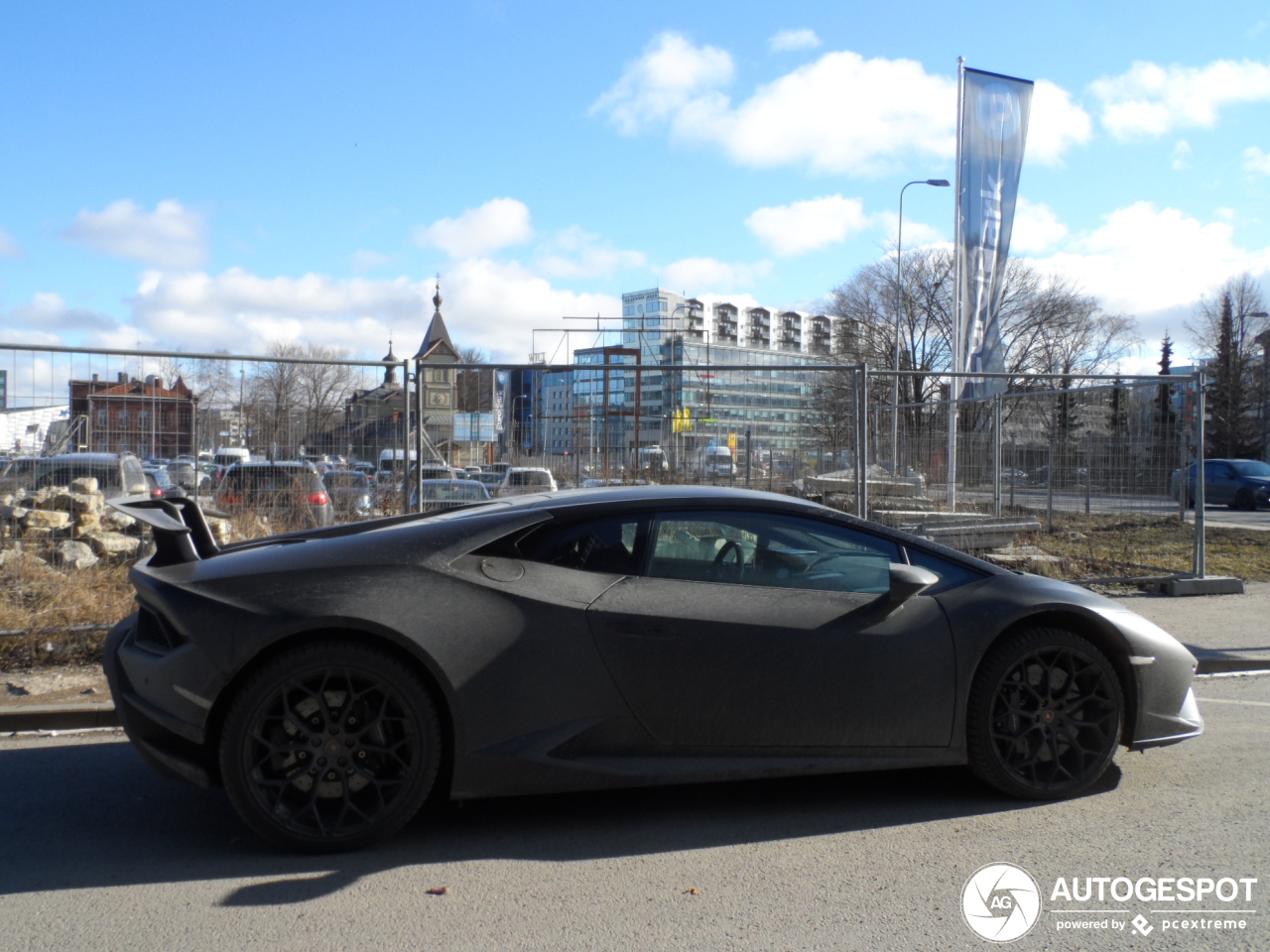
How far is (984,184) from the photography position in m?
17.8

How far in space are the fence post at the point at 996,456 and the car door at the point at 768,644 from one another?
8.69 meters

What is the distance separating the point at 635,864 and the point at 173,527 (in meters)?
2.26

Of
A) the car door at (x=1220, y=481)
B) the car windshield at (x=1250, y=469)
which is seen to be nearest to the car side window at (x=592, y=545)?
the car door at (x=1220, y=481)

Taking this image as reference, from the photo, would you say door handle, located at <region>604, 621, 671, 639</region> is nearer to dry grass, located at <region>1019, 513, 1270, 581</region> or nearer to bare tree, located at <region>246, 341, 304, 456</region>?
bare tree, located at <region>246, 341, 304, 456</region>

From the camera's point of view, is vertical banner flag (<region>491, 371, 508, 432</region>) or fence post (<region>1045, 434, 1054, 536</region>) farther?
fence post (<region>1045, 434, 1054, 536</region>)

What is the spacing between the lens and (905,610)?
413 cm

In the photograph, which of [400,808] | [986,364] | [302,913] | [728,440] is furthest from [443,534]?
[986,364]

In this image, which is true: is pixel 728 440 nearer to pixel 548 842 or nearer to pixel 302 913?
pixel 548 842

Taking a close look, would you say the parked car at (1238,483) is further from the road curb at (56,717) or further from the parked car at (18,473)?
the road curb at (56,717)

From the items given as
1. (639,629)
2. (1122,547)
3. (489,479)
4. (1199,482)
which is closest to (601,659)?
(639,629)

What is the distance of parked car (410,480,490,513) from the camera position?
798cm

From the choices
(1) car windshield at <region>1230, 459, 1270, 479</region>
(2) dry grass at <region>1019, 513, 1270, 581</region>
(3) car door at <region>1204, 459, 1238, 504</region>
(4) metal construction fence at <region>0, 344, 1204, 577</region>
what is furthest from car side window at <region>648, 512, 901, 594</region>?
(1) car windshield at <region>1230, 459, 1270, 479</region>

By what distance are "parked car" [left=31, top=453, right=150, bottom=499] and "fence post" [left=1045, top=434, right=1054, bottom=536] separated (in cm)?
1017

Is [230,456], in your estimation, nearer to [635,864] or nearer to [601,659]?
[601,659]
